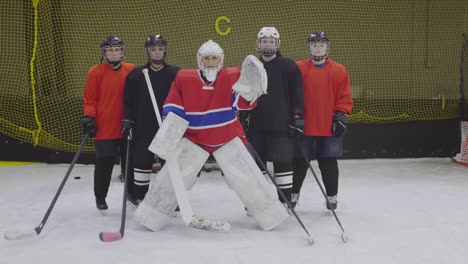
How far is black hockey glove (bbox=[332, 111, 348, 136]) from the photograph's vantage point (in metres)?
2.78

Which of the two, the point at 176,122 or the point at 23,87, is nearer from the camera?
the point at 176,122

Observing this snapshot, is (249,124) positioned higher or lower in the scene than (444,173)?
higher

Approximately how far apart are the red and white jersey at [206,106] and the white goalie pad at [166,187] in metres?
0.06

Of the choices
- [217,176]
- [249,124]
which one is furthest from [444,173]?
[249,124]

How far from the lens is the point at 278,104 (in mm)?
2764

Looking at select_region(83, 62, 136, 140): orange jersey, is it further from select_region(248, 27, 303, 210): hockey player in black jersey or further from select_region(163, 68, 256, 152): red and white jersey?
select_region(248, 27, 303, 210): hockey player in black jersey

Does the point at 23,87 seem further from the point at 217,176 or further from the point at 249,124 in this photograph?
the point at 249,124

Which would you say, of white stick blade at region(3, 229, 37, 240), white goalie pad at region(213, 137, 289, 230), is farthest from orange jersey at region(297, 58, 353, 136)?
white stick blade at region(3, 229, 37, 240)

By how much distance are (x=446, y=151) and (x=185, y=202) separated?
3.76m

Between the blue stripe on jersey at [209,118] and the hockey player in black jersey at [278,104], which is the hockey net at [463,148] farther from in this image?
the blue stripe on jersey at [209,118]

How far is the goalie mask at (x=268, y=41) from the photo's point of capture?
272 centimetres

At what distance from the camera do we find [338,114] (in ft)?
9.21

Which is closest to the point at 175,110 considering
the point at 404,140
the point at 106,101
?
the point at 106,101

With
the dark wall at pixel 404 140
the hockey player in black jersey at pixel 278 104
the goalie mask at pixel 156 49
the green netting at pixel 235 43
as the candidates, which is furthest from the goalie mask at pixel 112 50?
the dark wall at pixel 404 140
